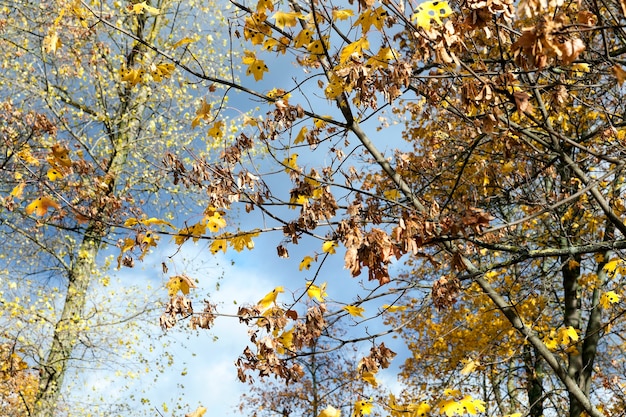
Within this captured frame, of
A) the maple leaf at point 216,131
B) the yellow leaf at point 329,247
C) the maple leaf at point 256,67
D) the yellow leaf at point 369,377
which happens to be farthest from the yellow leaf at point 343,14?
the yellow leaf at point 369,377

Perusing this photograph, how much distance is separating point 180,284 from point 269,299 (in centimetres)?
57

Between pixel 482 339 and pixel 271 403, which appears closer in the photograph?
pixel 482 339

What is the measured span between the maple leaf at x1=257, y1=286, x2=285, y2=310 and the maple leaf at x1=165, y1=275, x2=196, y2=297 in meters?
0.44

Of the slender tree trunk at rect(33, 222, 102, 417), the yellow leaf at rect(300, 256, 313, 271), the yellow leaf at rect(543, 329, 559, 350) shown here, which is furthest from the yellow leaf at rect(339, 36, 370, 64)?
the slender tree trunk at rect(33, 222, 102, 417)

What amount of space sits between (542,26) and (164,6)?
11686 millimetres

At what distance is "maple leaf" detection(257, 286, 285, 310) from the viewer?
3348 millimetres

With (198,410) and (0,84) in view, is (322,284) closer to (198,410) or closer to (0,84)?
(198,410)

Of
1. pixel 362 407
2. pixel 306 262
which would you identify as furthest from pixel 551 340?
pixel 306 262

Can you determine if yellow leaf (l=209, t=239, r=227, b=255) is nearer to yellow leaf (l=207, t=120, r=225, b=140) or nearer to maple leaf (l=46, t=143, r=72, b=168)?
yellow leaf (l=207, t=120, r=225, b=140)

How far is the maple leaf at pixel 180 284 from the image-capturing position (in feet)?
10.7

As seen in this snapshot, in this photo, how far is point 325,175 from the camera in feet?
12.8

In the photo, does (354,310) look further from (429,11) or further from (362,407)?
(429,11)

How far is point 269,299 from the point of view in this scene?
3.37 m

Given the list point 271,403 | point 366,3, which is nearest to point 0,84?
point 366,3
